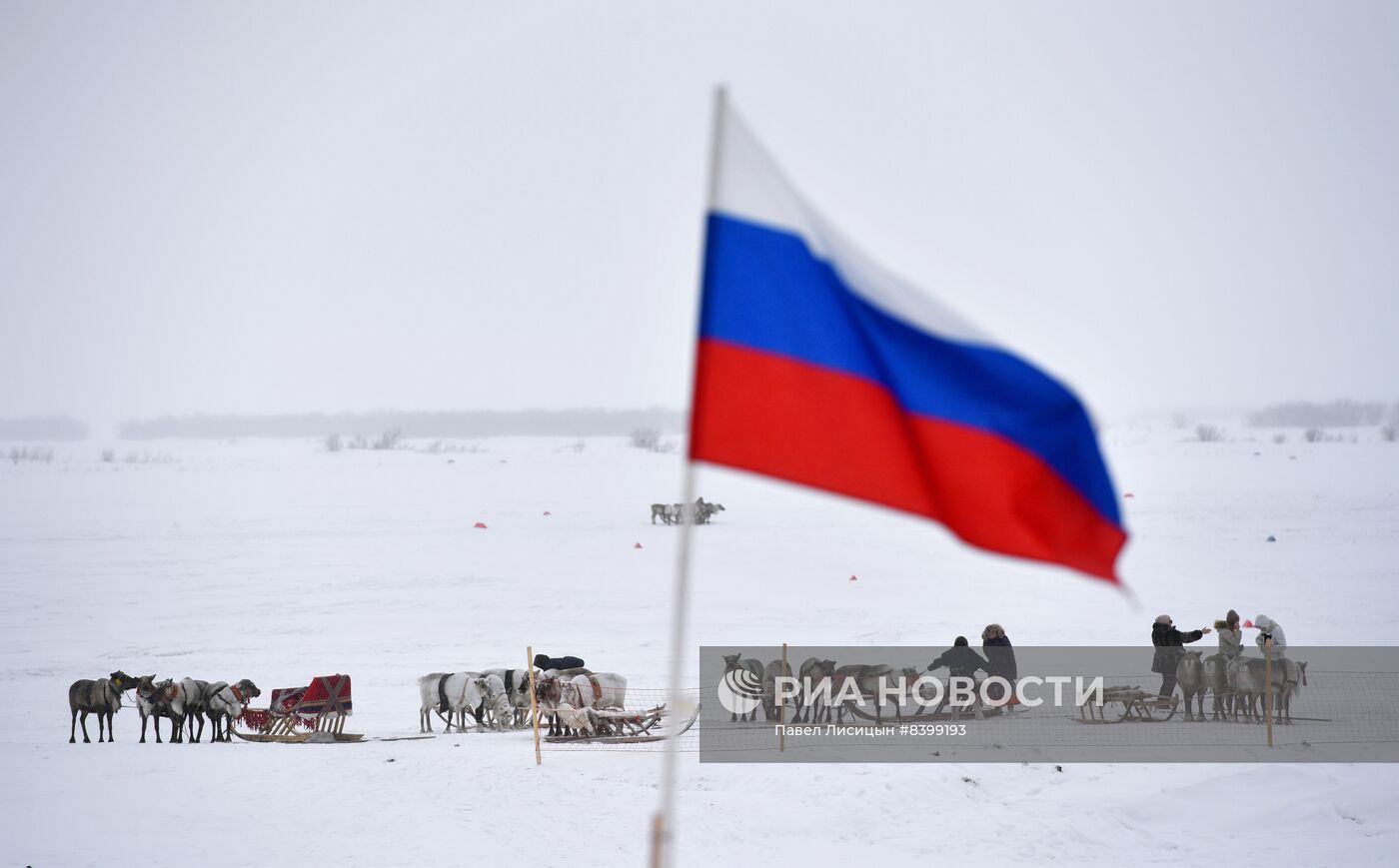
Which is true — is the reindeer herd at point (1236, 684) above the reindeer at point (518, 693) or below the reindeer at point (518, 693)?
above

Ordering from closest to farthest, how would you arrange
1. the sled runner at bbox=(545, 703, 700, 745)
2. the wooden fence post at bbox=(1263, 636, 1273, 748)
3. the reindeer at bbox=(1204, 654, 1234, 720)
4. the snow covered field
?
1. the snow covered field
2. the wooden fence post at bbox=(1263, 636, 1273, 748)
3. the reindeer at bbox=(1204, 654, 1234, 720)
4. the sled runner at bbox=(545, 703, 700, 745)

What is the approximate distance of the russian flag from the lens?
16.4 ft

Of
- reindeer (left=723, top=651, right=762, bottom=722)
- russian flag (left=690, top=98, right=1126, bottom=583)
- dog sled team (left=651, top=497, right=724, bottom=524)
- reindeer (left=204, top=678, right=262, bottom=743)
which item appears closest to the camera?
russian flag (left=690, top=98, right=1126, bottom=583)

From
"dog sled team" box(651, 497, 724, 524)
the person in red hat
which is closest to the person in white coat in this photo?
the person in red hat

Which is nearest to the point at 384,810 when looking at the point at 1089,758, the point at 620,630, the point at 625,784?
the point at 625,784

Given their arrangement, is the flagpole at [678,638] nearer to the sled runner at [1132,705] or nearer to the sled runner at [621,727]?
the sled runner at [621,727]

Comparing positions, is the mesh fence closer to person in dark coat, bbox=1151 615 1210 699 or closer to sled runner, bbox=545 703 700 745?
sled runner, bbox=545 703 700 745

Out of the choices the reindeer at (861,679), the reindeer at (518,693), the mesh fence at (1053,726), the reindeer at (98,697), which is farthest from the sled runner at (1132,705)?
the reindeer at (98,697)

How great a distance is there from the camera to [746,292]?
504 centimetres

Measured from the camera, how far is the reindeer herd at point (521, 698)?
674 inches

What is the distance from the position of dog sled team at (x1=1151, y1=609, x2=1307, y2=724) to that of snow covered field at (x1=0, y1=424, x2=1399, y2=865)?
8.46ft

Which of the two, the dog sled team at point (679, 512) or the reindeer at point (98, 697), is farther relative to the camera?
the dog sled team at point (679, 512)

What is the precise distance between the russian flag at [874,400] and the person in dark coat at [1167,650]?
12653mm

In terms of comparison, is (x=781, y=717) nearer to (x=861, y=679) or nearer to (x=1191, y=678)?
(x=861, y=679)
